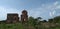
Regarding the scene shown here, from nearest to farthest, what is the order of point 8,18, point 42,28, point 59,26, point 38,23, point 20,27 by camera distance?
point 20,27 < point 42,28 < point 38,23 < point 59,26 < point 8,18

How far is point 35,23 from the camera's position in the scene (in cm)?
1762

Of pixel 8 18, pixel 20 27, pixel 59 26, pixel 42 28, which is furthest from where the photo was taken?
pixel 8 18

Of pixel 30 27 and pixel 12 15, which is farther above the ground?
pixel 12 15

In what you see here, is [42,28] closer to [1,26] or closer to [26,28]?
[26,28]


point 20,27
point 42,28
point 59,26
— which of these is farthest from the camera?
point 59,26

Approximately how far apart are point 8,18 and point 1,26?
36.5 m

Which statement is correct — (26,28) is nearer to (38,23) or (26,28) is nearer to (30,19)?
(30,19)

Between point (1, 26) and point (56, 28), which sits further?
point (56, 28)

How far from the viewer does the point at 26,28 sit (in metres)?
15.3

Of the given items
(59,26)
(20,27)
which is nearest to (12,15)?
(59,26)

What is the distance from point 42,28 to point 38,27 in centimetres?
41

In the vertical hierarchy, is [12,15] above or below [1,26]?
above

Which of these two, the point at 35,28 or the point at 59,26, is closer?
the point at 35,28

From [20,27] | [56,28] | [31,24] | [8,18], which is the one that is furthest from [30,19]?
[8,18]
